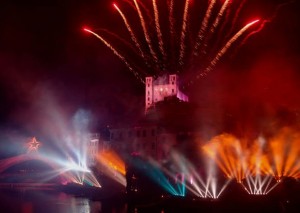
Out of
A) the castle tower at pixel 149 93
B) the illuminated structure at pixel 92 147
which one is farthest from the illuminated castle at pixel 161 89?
the illuminated structure at pixel 92 147

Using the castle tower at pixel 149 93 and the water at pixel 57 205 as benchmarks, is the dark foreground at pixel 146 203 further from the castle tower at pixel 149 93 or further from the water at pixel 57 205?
the castle tower at pixel 149 93

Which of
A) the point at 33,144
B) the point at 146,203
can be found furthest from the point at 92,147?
the point at 146,203

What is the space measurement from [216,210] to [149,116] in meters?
42.1

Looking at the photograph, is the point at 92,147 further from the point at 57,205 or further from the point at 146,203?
the point at 146,203

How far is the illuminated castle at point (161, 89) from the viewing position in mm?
84625

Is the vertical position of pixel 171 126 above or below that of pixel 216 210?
above

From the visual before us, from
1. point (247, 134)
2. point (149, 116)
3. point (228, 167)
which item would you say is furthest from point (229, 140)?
point (149, 116)

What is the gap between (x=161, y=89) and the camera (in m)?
86.1

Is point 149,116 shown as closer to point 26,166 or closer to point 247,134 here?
point 247,134

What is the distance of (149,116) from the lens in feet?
248

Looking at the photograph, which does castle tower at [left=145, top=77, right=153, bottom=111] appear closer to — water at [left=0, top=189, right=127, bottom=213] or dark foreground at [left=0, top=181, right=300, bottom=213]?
dark foreground at [left=0, top=181, right=300, bottom=213]

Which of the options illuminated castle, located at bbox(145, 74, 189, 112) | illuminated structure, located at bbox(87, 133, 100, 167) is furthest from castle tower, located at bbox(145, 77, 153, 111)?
illuminated structure, located at bbox(87, 133, 100, 167)

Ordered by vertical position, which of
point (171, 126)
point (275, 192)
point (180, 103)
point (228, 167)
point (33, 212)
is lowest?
point (33, 212)

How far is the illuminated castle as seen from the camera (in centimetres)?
8462
